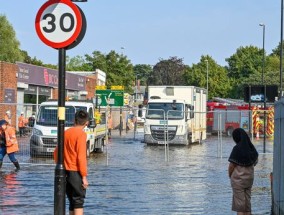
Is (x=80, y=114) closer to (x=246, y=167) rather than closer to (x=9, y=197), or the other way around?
(x=246, y=167)

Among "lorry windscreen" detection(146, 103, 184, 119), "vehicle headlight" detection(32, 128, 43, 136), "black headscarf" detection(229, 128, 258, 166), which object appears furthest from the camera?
"lorry windscreen" detection(146, 103, 184, 119)

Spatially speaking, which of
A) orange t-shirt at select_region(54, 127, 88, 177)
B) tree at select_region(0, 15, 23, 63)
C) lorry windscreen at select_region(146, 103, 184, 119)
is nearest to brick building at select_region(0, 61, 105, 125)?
lorry windscreen at select_region(146, 103, 184, 119)

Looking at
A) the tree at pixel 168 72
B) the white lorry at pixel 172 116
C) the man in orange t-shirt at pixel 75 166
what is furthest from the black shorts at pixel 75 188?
the tree at pixel 168 72

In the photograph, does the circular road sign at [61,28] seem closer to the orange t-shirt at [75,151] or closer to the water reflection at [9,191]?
the orange t-shirt at [75,151]

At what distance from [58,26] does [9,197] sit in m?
7.03

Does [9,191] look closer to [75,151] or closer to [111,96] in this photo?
[75,151]

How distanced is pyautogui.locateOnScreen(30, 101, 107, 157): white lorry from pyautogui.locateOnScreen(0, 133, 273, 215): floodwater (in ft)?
1.70

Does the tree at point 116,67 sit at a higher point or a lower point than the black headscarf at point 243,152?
higher

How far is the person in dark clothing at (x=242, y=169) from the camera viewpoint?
10531mm

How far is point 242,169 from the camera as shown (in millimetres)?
10570

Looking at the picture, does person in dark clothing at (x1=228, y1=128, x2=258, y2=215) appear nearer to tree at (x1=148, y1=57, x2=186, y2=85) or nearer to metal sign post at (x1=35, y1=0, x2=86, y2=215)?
metal sign post at (x1=35, y1=0, x2=86, y2=215)

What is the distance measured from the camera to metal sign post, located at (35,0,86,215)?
8.94 m

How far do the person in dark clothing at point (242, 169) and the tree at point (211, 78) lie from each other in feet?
324

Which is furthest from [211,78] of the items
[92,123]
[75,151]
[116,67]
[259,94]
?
[75,151]
